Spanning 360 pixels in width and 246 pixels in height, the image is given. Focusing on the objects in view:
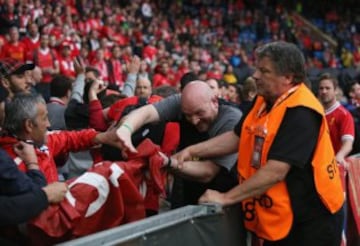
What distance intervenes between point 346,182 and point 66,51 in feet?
32.4

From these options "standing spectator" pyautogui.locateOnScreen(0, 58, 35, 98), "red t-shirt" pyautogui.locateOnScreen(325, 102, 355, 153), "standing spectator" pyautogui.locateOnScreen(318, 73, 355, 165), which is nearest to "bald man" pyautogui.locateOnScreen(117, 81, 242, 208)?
"standing spectator" pyautogui.locateOnScreen(0, 58, 35, 98)

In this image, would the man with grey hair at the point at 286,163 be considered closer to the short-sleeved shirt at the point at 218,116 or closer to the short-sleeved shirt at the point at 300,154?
the short-sleeved shirt at the point at 300,154

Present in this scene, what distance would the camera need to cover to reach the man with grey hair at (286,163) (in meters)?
3.14

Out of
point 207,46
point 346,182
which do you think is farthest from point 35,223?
point 207,46

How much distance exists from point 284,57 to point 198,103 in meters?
0.61

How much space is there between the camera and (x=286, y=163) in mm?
3111

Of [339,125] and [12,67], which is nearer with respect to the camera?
[12,67]

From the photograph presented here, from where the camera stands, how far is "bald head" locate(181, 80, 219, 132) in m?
3.60

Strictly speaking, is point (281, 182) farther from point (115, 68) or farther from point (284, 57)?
point (115, 68)

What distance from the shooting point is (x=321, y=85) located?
627cm

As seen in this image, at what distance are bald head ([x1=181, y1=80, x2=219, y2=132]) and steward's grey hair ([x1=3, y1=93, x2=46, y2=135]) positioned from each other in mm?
827

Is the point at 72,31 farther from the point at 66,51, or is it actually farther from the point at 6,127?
the point at 6,127

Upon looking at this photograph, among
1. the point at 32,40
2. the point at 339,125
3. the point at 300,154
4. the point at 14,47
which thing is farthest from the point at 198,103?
the point at 32,40

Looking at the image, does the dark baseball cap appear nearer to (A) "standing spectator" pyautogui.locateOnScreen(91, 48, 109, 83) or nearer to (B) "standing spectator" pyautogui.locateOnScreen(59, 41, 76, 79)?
(B) "standing spectator" pyautogui.locateOnScreen(59, 41, 76, 79)
